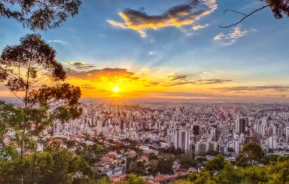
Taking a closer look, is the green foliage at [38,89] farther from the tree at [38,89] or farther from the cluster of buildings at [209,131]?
the cluster of buildings at [209,131]

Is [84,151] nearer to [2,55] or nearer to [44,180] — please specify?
[44,180]

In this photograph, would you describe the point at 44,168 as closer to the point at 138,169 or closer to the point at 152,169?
the point at 138,169

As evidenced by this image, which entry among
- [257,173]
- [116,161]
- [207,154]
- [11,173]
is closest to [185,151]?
[207,154]

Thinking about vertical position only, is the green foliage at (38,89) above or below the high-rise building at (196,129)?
above

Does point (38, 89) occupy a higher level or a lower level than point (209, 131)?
higher

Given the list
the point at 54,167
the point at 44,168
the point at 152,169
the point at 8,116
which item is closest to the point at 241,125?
the point at 152,169

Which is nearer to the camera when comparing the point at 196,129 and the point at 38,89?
the point at 38,89

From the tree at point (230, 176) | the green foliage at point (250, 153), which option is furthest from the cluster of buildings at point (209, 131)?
the tree at point (230, 176)

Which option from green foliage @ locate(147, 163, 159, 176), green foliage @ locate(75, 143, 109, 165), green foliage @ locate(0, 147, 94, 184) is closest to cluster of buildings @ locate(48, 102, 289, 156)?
green foliage @ locate(75, 143, 109, 165)

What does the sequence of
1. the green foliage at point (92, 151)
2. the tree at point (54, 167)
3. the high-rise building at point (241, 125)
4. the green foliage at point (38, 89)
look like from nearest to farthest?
the green foliage at point (38, 89)
the tree at point (54, 167)
the green foliage at point (92, 151)
the high-rise building at point (241, 125)

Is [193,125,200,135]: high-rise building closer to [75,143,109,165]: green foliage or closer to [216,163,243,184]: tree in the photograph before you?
[75,143,109,165]: green foliage

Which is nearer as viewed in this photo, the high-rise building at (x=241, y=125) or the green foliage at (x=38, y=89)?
the green foliage at (x=38, y=89)

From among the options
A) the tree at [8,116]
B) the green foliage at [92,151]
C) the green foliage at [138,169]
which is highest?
the tree at [8,116]
